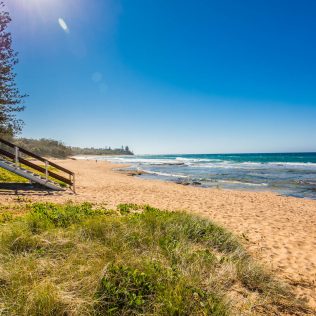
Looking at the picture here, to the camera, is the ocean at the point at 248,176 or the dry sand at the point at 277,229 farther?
the ocean at the point at 248,176

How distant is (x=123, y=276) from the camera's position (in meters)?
3.73

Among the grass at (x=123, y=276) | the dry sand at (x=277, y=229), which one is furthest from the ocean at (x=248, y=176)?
the grass at (x=123, y=276)

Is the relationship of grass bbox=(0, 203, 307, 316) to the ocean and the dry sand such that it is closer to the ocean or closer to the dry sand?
the dry sand

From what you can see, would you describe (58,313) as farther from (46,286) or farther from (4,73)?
(4,73)

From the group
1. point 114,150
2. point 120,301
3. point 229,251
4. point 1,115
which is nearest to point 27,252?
point 120,301

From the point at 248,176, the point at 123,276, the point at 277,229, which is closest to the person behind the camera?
the point at 123,276

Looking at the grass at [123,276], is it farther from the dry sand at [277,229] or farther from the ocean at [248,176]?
the ocean at [248,176]

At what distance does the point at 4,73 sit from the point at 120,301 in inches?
704

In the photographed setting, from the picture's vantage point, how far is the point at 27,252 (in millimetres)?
4578

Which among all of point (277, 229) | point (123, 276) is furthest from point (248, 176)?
point (123, 276)

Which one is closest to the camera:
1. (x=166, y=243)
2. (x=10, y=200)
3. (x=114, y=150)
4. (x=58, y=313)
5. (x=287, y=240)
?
(x=58, y=313)

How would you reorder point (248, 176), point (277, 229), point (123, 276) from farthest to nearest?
1. point (248, 176)
2. point (277, 229)
3. point (123, 276)

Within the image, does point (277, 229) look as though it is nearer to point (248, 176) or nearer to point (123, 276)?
point (123, 276)

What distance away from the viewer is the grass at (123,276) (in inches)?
127
